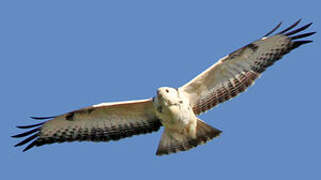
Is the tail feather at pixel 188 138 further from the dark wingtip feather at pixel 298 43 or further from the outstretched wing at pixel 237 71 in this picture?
the dark wingtip feather at pixel 298 43

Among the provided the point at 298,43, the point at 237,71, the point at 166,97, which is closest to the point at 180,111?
the point at 166,97

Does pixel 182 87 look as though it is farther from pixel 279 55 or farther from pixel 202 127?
pixel 279 55

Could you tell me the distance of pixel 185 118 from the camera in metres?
15.0

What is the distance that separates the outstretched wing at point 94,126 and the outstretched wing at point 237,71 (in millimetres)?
936

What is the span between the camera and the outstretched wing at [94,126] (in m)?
15.7

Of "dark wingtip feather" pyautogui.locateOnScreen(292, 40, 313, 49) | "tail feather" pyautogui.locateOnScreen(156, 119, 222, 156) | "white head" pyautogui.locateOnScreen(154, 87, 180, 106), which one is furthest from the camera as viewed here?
"tail feather" pyautogui.locateOnScreen(156, 119, 222, 156)

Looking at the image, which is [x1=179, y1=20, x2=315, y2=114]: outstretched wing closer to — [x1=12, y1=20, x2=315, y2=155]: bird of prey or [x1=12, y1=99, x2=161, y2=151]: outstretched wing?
[x1=12, y1=20, x2=315, y2=155]: bird of prey

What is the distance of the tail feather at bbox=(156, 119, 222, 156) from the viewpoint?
50.4ft

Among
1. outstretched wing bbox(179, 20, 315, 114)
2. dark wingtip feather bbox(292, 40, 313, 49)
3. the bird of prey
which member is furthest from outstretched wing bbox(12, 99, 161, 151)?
dark wingtip feather bbox(292, 40, 313, 49)

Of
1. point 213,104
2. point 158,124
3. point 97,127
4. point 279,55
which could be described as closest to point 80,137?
point 97,127

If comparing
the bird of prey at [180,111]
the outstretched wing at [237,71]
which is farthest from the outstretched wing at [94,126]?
the outstretched wing at [237,71]

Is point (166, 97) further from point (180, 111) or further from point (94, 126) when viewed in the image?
point (94, 126)

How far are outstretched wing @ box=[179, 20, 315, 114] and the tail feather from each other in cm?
34

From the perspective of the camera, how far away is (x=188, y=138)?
15.4 metres
